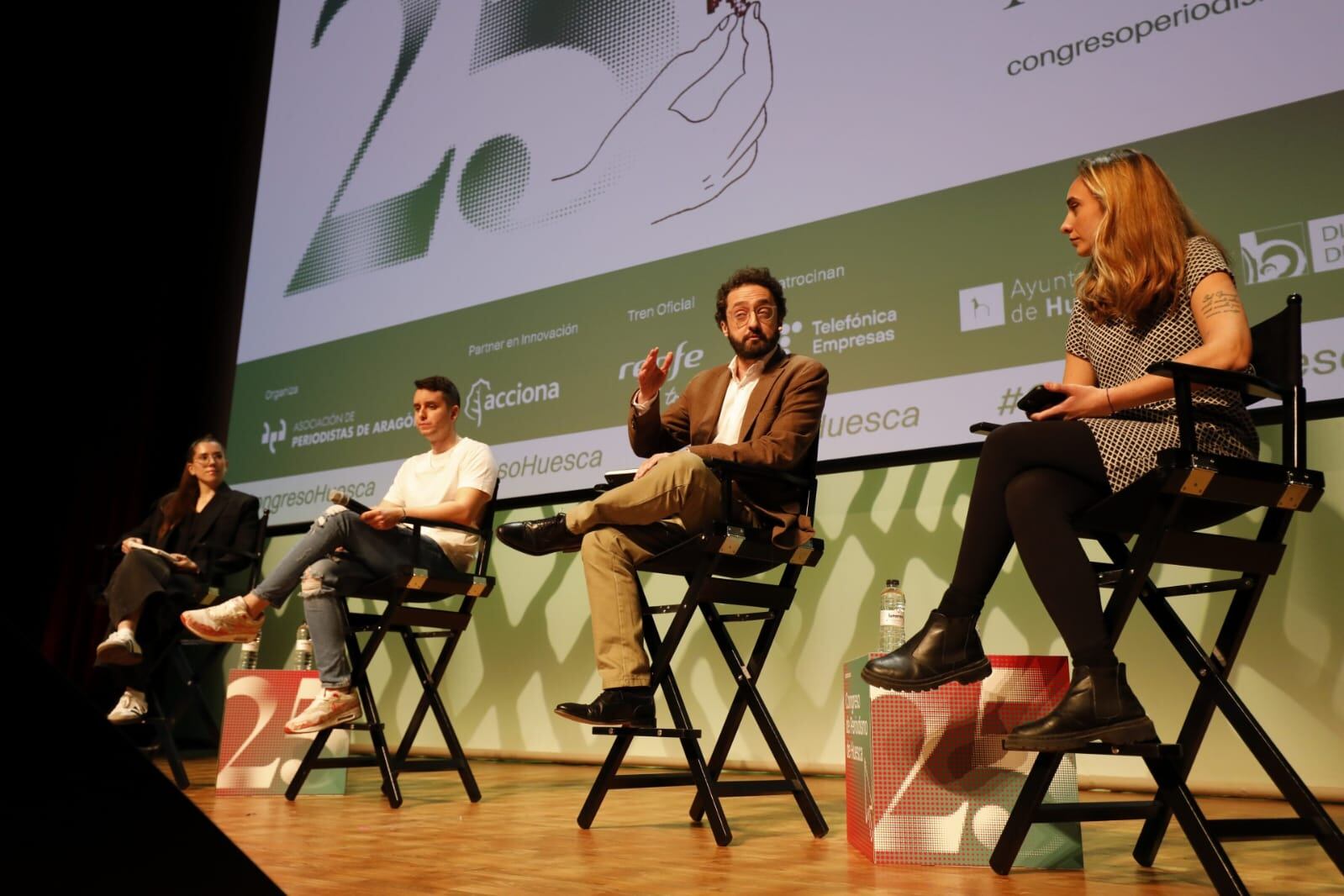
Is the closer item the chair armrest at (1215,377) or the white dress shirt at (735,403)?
the chair armrest at (1215,377)

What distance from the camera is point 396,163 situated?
473cm

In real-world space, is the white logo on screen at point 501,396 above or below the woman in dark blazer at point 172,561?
above

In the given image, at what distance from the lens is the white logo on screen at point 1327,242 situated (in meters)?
2.63

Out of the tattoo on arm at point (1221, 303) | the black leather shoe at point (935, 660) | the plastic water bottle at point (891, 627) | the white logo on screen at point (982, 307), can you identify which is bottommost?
the plastic water bottle at point (891, 627)

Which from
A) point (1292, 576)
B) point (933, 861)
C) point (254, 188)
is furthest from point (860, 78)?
point (254, 188)

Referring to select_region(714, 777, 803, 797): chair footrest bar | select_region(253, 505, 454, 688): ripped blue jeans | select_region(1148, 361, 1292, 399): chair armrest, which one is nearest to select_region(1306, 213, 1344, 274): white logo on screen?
select_region(1148, 361, 1292, 399): chair armrest

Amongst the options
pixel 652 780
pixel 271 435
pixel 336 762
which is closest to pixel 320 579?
pixel 336 762

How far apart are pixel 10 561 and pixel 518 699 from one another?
3027 mm

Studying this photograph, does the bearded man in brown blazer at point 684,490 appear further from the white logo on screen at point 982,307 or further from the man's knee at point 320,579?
the man's knee at point 320,579

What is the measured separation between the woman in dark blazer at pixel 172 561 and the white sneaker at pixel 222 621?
0.62 m

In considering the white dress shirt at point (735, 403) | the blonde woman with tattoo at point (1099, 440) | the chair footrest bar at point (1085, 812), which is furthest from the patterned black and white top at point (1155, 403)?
the white dress shirt at point (735, 403)

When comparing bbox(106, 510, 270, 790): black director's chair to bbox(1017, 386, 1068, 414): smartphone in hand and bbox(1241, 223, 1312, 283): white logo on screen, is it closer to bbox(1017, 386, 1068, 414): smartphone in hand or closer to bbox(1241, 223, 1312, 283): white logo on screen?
bbox(1017, 386, 1068, 414): smartphone in hand

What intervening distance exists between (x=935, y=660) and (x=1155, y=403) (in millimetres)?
618

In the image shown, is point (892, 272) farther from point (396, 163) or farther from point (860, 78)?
point (396, 163)
